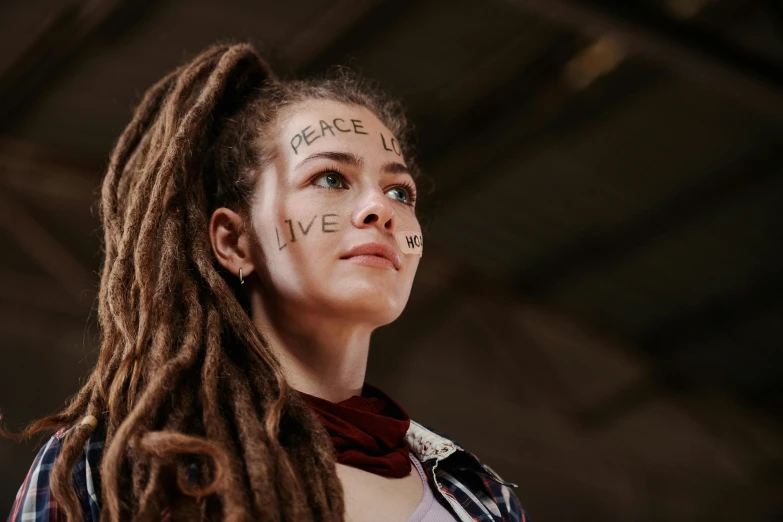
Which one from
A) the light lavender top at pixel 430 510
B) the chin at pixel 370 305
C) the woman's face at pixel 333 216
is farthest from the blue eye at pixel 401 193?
the light lavender top at pixel 430 510

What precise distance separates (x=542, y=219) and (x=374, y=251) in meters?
3.19

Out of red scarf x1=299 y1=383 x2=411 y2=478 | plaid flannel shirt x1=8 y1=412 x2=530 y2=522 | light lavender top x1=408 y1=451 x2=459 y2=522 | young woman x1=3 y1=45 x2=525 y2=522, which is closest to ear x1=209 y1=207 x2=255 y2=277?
young woman x1=3 y1=45 x2=525 y2=522

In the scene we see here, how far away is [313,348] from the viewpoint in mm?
1497

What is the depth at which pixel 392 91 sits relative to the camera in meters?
3.65

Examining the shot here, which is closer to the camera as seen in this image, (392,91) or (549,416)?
(392,91)

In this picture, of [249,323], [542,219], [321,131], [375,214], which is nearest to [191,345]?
[249,323]

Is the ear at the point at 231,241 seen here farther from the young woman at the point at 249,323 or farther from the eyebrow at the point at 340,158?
the eyebrow at the point at 340,158

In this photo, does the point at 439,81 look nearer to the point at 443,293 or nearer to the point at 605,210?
the point at 605,210

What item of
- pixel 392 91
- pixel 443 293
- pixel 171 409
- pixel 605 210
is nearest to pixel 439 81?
pixel 392 91

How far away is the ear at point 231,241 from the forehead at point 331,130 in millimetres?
150

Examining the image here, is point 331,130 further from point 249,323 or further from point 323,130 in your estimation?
point 249,323

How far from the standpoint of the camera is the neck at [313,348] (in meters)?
1.48

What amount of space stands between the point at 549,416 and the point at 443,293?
1.00 m

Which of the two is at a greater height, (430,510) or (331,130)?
(331,130)
